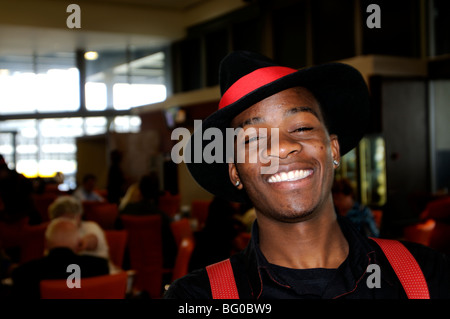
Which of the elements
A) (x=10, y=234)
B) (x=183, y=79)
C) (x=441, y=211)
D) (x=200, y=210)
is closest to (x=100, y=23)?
(x=183, y=79)

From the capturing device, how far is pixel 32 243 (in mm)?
4844

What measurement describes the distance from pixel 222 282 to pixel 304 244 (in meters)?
0.23

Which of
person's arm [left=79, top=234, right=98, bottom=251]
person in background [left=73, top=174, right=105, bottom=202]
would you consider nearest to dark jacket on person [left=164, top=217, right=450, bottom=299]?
person's arm [left=79, top=234, right=98, bottom=251]

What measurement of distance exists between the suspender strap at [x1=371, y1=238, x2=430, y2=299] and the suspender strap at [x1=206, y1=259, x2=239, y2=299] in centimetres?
36

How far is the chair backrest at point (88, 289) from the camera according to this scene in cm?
237

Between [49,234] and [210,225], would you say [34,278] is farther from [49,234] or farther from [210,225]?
[210,225]

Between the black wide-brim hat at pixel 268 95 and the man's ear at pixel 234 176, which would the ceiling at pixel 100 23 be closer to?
the black wide-brim hat at pixel 268 95

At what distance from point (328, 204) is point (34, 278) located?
7.63ft

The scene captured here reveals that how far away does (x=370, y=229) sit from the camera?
416cm

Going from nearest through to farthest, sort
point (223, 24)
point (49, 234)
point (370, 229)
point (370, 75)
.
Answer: point (49, 234) < point (370, 229) < point (370, 75) < point (223, 24)

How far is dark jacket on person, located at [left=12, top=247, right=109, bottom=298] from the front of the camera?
296 centimetres

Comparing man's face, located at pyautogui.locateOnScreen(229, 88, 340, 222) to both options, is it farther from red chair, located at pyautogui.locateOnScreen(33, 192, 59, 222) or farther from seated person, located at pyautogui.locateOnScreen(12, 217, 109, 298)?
red chair, located at pyautogui.locateOnScreen(33, 192, 59, 222)

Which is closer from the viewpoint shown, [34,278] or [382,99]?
[34,278]
